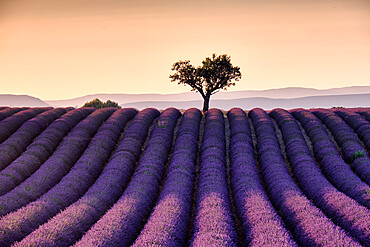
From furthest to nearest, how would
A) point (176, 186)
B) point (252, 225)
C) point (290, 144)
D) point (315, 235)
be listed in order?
point (290, 144)
point (176, 186)
point (252, 225)
point (315, 235)

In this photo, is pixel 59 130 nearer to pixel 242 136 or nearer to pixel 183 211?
pixel 242 136

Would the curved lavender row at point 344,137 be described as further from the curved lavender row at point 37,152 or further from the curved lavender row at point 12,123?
the curved lavender row at point 12,123

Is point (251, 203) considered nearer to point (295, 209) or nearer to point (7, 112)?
point (295, 209)

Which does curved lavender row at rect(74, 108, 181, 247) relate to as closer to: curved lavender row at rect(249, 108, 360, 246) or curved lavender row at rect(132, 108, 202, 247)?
curved lavender row at rect(132, 108, 202, 247)

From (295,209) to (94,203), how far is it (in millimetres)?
6408

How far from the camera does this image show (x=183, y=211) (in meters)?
10.0

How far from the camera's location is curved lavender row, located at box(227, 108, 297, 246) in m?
7.82

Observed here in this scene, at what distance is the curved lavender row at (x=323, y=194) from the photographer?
8781 millimetres

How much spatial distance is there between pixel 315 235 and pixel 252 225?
5.37ft

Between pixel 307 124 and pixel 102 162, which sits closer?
pixel 102 162

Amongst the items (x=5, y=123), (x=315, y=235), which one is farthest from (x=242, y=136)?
(x=5, y=123)

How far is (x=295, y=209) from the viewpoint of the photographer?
9.91 metres

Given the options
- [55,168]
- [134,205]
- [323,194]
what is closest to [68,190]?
[55,168]

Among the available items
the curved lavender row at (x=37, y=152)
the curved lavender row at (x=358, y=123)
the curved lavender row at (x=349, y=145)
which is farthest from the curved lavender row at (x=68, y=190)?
the curved lavender row at (x=358, y=123)
